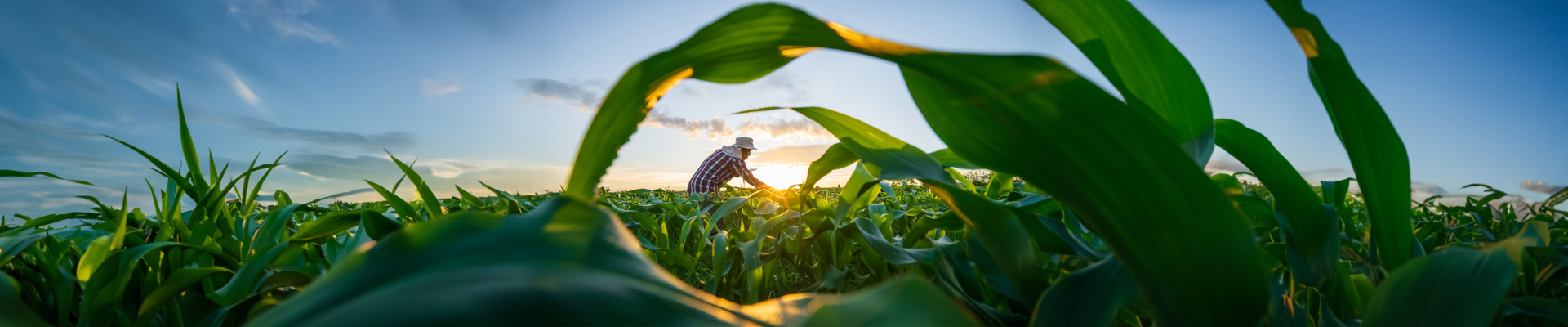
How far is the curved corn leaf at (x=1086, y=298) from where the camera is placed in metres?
0.44

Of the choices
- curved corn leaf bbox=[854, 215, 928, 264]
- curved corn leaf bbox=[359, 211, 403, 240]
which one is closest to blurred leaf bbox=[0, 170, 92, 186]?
curved corn leaf bbox=[359, 211, 403, 240]

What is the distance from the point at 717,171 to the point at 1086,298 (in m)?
6.61

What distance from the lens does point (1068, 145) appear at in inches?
13.5

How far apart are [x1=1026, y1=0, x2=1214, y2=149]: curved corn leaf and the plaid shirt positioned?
6.05m

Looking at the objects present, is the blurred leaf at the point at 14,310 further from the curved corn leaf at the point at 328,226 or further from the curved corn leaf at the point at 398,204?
the curved corn leaf at the point at 398,204

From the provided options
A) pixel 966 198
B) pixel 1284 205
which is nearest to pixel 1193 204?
pixel 966 198

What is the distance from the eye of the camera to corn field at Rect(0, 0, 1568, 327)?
22cm

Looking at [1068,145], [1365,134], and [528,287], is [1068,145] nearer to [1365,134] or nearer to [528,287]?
[528,287]

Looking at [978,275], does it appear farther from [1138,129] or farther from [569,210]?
[569,210]

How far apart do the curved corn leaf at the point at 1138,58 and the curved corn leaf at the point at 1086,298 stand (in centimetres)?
17

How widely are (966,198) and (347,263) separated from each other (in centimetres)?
43

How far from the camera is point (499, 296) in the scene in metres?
0.19

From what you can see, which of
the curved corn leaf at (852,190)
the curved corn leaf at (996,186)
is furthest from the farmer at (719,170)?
the curved corn leaf at (852,190)

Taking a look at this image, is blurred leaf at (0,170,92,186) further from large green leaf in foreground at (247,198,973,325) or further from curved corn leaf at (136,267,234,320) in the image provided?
large green leaf in foreground at (247,198,973,325)
